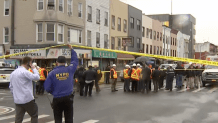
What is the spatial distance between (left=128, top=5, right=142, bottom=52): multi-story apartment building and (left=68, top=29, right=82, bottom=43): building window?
13.6m

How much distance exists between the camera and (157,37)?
59781 mm

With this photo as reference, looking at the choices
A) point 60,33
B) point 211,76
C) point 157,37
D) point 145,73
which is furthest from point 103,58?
point 157,37

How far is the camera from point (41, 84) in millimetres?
18672

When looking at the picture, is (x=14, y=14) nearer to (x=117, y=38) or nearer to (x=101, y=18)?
(x=101, y=18)

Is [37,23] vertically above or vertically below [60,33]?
above

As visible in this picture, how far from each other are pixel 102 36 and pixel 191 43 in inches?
2186

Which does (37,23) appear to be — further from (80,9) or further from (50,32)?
(80,9)

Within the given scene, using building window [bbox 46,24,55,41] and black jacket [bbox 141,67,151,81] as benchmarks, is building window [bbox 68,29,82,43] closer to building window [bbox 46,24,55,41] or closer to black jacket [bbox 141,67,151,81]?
building window [bbox 46,24,55,41]

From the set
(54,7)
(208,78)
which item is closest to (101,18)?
(54,7)

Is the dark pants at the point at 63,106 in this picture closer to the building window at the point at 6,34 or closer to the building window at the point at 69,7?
the building window at the point at 69,7

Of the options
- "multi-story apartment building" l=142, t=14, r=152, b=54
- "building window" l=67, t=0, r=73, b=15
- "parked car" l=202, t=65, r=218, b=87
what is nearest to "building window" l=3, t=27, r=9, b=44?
"building window" l=67, t=0, r=73, b=15

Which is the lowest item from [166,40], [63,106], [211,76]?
[211,76]

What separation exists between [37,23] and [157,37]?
109 ft

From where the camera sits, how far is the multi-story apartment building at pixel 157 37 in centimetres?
5788
